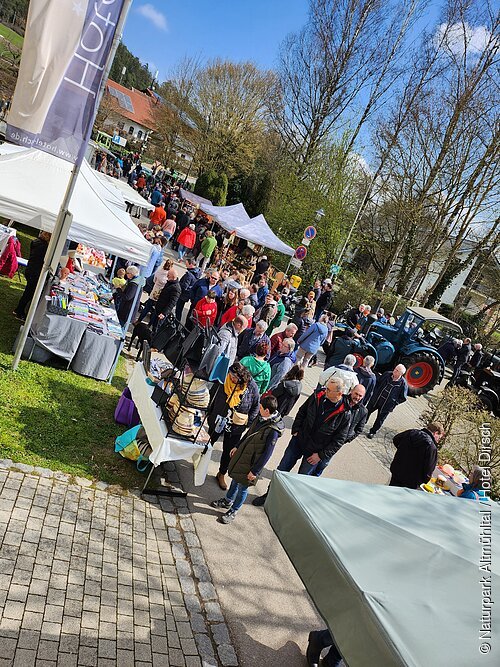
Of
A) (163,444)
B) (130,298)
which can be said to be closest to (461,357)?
(130,298)

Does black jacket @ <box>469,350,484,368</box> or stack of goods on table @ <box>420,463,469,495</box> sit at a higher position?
black jacket @ <box>469,350,484,368</box>

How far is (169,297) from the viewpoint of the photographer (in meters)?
9.86

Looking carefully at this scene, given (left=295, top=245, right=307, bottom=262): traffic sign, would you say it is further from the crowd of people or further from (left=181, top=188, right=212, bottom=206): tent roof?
(left=181, top=188, right=212, bottom=206): tent roof

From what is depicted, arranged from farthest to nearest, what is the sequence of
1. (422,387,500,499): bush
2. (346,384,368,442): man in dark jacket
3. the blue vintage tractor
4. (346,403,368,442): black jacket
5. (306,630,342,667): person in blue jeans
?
1. the blue vintage tractor
2. (422,387,500,499): bush
3. (346,403,368,442): black jacket
4. (346,384,368,442): man in dark jacket
5. (306,630,342,667): person in blue jeans

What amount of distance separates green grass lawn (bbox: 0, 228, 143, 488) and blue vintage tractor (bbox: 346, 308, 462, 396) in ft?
28.0

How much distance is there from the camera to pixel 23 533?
13.8 feet

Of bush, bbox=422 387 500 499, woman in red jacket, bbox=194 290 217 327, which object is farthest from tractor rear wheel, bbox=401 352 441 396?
woman in red jacket, bbox=194 290 217 327

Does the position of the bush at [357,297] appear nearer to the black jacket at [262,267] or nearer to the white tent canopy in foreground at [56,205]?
the black jacket at [262,267]

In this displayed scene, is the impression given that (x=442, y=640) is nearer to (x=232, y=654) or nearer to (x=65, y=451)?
(x=232, y=654)

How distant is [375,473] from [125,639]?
609 centimetres

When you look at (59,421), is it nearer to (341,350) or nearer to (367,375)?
(367,375)

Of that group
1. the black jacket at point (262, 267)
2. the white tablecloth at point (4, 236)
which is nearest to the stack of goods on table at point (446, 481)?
the white tablecloth at point (4, 236)

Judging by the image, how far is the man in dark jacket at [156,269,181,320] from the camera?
977 cm

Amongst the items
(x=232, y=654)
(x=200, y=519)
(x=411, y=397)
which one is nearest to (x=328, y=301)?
(x=411, y=397)
